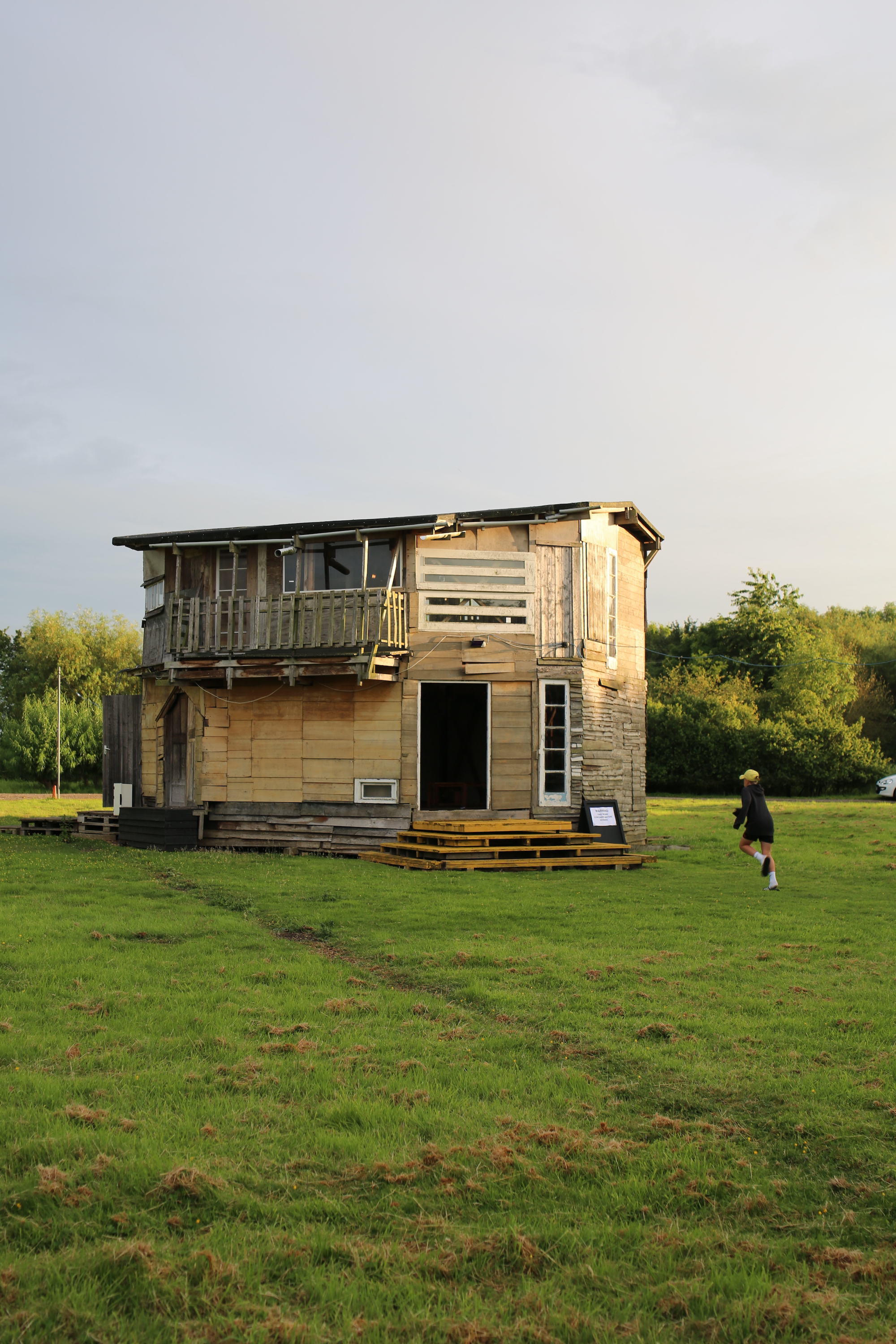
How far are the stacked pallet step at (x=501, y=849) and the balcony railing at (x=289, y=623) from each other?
13.1 ft

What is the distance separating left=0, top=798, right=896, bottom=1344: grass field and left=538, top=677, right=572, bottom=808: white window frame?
967cm

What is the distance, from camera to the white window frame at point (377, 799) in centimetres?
2197

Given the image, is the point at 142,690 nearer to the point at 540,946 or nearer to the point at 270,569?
the point at 270,569

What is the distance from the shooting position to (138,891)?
15648 millimetres

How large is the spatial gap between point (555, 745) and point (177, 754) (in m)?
9.37

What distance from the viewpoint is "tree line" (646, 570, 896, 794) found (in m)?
50.7


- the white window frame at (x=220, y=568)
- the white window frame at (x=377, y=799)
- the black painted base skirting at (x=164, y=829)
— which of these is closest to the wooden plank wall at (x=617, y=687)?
the white window frame at (x=377, y=799)

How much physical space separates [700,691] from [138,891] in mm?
42790

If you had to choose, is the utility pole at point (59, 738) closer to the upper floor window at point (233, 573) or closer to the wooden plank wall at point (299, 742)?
the upper floor window at point (233, 573)

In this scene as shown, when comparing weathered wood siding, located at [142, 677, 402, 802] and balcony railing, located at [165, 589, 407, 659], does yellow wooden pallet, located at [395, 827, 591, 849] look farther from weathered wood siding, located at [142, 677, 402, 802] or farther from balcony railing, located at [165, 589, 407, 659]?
balcony railing, located at [165, 589, 407, 659]

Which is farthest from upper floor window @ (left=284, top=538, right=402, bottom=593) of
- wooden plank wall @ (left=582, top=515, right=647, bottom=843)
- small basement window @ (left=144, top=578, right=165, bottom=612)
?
wooden plank wall @ (left=582, top=515, right=647, bottom=843)

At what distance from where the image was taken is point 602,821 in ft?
71.2

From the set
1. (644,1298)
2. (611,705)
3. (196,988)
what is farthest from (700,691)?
(644,1298)

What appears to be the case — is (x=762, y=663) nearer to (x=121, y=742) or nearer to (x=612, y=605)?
(x=612, y=605)
